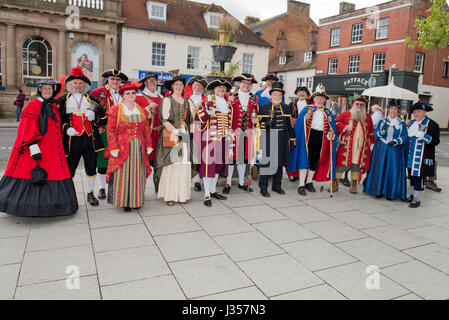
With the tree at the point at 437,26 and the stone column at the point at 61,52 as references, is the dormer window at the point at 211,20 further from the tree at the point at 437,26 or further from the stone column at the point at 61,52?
the tree at the point at 437,26

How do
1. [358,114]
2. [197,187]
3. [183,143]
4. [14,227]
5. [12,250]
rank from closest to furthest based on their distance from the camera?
[12,250]
[14,227]
[183,143]
[197,187]
[358,114]

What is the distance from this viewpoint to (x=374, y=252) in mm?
4090

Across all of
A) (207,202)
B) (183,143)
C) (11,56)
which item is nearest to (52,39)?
(11,56)

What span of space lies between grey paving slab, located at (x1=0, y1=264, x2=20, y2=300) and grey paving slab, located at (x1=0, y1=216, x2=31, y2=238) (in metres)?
0.87

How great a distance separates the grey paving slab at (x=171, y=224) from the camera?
4.45 m

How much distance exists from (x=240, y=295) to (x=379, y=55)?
2499 cm

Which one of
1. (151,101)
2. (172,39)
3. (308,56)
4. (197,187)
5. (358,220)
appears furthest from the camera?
(308,56)

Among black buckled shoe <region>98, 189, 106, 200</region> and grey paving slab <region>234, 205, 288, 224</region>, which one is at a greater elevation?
black buckled shoe <region>98, 189, 106, 200</region>

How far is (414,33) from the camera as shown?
867 inches

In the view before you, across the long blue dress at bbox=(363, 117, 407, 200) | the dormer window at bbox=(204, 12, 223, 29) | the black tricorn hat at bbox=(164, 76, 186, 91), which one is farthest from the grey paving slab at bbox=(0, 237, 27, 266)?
the dormer window at bbox=(204, 12, 223, 29)

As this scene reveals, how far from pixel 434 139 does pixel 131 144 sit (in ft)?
17.0

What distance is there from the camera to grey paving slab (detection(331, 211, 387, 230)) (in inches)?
198

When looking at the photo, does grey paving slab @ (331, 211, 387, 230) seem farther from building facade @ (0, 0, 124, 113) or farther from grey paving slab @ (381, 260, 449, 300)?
building facade @ (0, 0, 124, 113)

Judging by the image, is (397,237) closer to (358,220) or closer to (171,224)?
(358,220)
